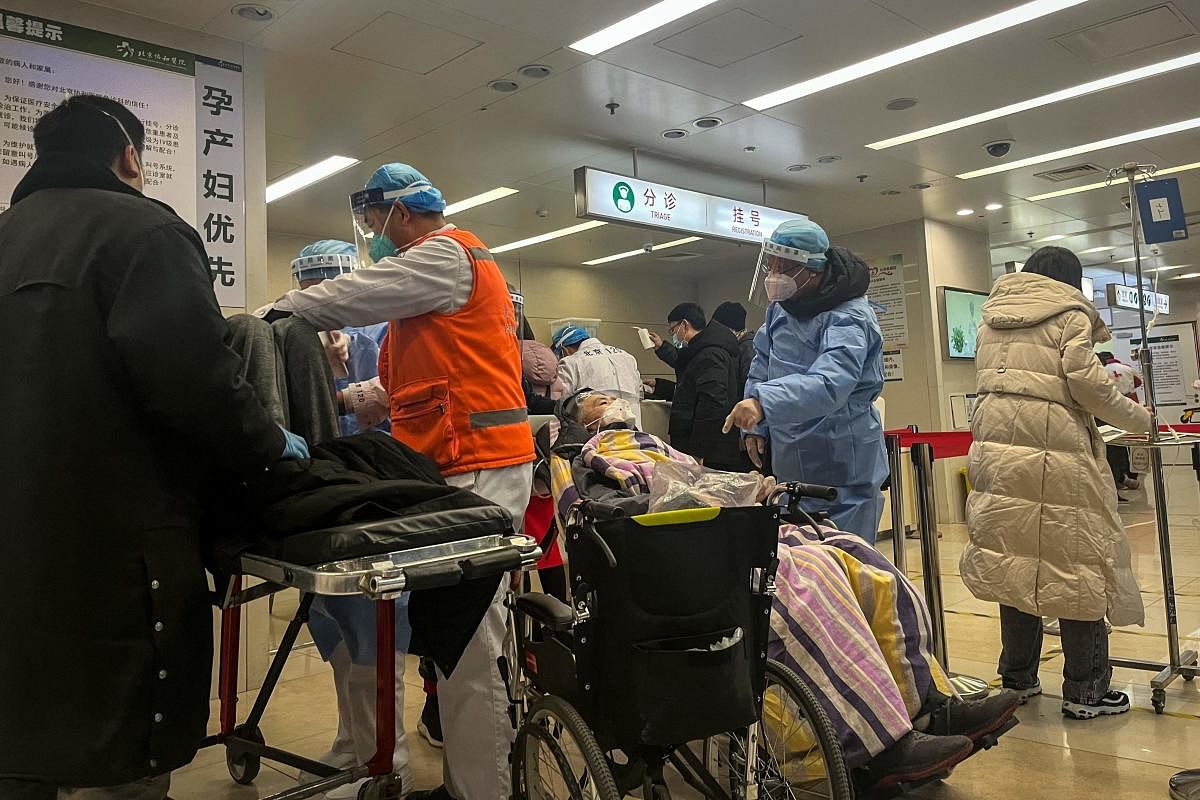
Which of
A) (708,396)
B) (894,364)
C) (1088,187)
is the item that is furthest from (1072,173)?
(708,396)

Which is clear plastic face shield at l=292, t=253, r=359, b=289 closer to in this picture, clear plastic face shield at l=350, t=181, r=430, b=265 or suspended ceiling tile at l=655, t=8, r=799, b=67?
clear plastic face shield at l=350, t=181, r=430, b=265

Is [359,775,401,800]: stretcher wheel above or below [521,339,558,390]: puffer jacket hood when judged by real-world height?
below

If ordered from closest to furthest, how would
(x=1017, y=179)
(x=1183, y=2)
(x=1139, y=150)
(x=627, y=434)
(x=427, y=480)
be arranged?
(x=427, y=480)
(x=627, y=434)
(x=1183, y=2)
(x=1139, y=150)
(x=1017, y=179)

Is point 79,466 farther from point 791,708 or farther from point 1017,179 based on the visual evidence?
point 1017,179

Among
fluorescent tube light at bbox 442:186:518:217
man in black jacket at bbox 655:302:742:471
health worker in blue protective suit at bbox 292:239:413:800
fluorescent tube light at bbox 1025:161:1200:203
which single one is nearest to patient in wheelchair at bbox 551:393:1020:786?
health worker in blue protective suit at bbox 292:239:413:800

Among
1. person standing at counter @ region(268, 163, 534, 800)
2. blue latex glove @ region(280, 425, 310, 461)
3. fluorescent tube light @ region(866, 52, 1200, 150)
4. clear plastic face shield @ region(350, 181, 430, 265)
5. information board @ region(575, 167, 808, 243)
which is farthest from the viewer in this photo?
information board @ region(575, 167, 808, 243)

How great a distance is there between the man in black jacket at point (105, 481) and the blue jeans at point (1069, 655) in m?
2.58

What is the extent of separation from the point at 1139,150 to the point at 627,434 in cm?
592

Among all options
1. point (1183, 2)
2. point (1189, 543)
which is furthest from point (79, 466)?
point (1189, 543)

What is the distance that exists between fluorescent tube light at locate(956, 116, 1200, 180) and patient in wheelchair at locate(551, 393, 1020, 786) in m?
5.44

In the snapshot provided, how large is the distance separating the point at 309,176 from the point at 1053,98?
496 cm

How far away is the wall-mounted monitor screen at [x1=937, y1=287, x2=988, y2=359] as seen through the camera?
8492 millimetres

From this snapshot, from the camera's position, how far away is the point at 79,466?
54.1 inches

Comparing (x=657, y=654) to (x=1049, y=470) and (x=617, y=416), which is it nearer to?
(x=617, y=416)
